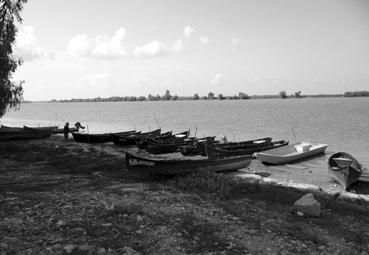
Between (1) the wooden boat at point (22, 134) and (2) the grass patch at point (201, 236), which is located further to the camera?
(1) the wooden boat at point (22, 134)

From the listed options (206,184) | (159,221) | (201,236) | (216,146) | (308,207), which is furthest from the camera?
(216,146)

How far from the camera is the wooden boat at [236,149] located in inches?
709

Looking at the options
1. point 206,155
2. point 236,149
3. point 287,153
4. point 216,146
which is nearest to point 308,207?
point 206,155

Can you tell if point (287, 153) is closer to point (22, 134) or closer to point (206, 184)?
point (206, 184)

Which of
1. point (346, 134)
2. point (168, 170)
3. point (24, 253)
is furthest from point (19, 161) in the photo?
point (346, 134)

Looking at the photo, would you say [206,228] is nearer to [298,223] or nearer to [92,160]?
[298,223]

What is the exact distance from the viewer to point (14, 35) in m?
20.4

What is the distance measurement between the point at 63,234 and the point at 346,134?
39076 millimetres

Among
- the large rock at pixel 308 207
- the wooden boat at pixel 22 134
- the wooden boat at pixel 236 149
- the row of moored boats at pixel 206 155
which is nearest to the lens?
the large rock at pixel 308 207

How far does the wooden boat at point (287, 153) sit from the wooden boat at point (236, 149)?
74 cm

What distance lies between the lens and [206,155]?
1845 cm

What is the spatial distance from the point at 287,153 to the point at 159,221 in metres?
17.2

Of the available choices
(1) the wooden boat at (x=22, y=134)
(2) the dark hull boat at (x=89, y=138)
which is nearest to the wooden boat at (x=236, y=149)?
(2) the dark hull boat at (x=89, y=138)

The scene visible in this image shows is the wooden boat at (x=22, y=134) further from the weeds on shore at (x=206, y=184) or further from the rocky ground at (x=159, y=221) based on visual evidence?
the weeds on shore at (x=206, y=184)
